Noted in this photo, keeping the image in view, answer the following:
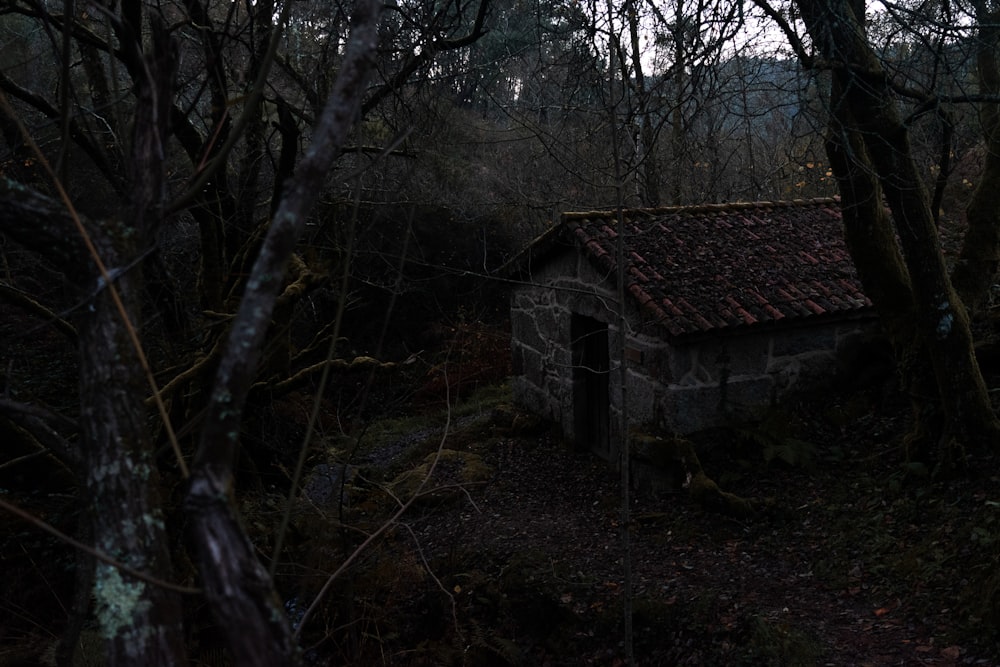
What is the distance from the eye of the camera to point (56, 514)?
445cm

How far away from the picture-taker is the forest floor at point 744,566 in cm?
442

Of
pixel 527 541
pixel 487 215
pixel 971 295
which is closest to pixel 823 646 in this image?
pixel 527 541

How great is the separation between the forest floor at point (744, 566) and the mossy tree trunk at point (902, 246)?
0.52m

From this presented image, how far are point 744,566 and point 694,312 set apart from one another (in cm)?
237

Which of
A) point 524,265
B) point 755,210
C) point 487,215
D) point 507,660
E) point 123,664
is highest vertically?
point 487,215

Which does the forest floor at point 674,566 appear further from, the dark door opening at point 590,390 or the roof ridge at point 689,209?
the roof ridge at point 689,209

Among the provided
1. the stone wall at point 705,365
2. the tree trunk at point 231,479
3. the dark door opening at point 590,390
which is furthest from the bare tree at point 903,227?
the tree trunk at point 231,479

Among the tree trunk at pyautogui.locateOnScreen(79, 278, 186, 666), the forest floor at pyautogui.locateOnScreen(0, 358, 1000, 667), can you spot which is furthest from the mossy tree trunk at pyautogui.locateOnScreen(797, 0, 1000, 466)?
the tree trunk at pyautogui.locateOnScreen(79, 278, 186, 666)

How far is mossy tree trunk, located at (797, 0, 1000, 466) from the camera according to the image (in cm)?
493

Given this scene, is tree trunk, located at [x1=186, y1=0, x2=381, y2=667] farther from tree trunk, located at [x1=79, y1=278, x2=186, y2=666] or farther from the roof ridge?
the roof ridge

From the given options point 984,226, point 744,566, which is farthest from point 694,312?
point 984,226

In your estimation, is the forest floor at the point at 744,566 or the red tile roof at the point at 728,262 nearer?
the forest floor at the point at 744,566

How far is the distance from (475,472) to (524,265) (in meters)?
2.86

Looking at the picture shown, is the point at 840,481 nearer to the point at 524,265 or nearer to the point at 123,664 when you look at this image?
the point at 524,265
